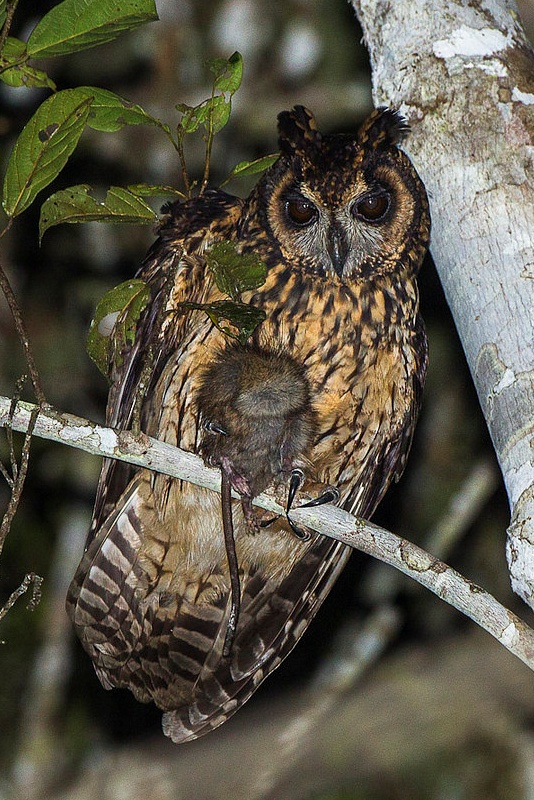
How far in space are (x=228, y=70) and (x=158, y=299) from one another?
70 cm

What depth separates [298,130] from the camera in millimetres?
2791

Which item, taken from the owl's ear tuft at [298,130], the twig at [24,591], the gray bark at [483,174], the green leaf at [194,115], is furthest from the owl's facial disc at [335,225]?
the twig at [24,591]

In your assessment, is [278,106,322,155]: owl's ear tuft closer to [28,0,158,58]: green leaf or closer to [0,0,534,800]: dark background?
[28,0,158,58]: green leaf

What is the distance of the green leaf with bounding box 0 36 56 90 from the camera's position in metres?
2.04

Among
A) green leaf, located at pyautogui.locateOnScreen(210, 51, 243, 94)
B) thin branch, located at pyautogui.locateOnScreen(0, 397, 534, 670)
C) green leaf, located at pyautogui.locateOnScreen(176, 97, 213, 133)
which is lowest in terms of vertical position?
thin branch, located at pyautogui.locateOnScreen(0, 397, 534, 670)

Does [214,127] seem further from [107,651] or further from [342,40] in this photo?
[342,40]

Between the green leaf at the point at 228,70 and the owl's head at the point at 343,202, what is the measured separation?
0.54 m

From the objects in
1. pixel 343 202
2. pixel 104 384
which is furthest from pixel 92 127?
pixel 104 384

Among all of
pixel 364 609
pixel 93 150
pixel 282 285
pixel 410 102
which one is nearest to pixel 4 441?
pixel 93 150

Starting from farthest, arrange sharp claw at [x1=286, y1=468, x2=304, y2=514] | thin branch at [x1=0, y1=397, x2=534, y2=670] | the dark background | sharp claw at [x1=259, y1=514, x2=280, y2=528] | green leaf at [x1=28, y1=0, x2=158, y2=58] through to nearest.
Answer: the dark background < sharp claw at [x1=259, y1=514, x2=280, y2=528] < sharp claw at [x1=286, y1=468, x2=304, y2=514] < green leaf at [x1=28, y1=0, x2=158, y2=58] < thin branch at [x1=0, y1=397, x2=534, y2=670]

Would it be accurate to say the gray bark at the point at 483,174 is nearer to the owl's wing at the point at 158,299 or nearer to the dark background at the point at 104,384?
the owl's wing at the point at 158,299

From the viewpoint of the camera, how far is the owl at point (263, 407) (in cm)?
274

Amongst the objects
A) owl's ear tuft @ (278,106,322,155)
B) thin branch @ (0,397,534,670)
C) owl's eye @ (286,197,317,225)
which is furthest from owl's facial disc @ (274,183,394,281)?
thin branch @ (0,397,534,670)

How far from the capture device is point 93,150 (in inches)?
184
